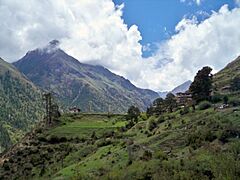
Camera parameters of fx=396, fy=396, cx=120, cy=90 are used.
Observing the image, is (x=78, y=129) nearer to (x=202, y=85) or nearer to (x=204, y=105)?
(x=202, y=85)

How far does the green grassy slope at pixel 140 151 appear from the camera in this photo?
2724 inches

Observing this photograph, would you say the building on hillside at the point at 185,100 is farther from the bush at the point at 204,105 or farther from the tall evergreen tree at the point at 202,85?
the bush at the point at 204,105

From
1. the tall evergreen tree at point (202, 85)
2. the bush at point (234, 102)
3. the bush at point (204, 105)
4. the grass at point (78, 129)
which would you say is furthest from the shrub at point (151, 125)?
the grass at point (78, 129)

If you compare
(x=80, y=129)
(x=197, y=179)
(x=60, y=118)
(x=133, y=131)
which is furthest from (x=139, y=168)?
(x=60, y=118)

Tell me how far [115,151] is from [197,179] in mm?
42150

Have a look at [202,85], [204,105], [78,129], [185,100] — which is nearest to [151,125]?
[204,105]

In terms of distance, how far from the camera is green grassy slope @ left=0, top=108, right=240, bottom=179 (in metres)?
69.2

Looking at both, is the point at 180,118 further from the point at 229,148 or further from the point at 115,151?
the point at 229,148

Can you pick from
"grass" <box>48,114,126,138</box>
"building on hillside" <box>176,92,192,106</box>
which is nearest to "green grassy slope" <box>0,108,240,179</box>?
"grass" <box>48,114,126,138</box>

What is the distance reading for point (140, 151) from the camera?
93125mm

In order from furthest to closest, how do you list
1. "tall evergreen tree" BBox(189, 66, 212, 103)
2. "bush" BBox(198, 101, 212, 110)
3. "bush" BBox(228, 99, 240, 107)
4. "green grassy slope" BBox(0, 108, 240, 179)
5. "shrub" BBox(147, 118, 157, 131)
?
"tall evergreen tree" BBox(189, 66, 212, 103)
"shrub" BBox(147, 118, 157, 131)
"bush" BBox(198, 101, 212, 110)
"bush" BBox(228, 99, 240, 107)
"green grassy slope" BBox(0, 108, 240, 179)

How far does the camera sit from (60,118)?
178250 mm

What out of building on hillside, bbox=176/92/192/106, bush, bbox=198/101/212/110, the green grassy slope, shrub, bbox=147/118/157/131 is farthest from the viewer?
building on hillside, bbox=176/92/192/106

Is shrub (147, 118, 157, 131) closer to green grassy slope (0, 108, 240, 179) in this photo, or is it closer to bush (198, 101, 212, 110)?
green grassy slope (0, 108, 240, 179)
